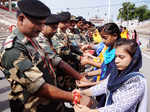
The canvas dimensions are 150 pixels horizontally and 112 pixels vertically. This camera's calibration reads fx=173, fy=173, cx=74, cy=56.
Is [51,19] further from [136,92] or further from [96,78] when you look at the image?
[136,92]

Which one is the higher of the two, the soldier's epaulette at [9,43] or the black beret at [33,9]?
the black beret at [33,9]

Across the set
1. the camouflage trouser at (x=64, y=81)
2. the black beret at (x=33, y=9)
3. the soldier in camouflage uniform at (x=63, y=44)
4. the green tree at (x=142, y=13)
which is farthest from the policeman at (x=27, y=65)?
the green tree at (x=142, y=13)

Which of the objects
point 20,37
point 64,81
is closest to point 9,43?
point 20,37

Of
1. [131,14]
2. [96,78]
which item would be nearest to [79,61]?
[96,78]

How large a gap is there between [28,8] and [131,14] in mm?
83943

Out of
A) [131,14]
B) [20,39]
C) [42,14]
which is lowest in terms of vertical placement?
[131,14]

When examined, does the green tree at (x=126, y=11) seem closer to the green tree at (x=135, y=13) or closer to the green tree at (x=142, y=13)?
the green tree at (x=135, y=13)

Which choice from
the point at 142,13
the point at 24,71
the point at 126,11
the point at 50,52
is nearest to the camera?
the point at 24,71

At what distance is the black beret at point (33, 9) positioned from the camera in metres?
1.34

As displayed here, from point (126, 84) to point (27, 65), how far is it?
0.83 metres

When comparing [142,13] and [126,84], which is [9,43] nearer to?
[126,84]

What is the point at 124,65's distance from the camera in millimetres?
1560

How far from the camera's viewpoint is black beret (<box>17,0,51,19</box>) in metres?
1.34

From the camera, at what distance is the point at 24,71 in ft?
4.20
